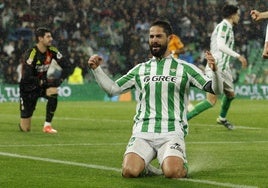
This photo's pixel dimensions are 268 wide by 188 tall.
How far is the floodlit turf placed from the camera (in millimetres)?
8695

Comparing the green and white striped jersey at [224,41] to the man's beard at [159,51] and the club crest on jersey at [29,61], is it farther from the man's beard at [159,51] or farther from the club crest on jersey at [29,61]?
the man's beard at [159,51]

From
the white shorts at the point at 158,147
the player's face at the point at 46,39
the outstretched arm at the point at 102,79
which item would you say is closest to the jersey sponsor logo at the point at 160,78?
the outstretched arm at the point at 102,79

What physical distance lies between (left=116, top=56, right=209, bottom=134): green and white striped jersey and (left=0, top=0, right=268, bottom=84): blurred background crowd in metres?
23.1

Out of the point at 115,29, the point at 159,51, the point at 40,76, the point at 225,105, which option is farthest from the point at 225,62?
the point at 115,29

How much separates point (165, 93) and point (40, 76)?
7.21 meters

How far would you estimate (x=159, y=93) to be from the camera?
9.49 m

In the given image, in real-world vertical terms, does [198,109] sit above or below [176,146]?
below

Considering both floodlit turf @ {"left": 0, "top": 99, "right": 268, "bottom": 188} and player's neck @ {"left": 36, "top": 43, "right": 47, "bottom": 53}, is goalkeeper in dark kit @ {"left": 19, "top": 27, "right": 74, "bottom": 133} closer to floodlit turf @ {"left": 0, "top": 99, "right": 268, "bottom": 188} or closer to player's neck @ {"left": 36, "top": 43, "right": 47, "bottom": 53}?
player's neck @ {"left": 36, "top": 43, "right": 47, "bottom": 53}

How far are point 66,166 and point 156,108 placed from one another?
1.38 m

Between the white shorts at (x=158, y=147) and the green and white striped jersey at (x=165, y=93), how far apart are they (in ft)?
0.35

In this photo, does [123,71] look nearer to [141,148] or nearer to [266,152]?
[266,152]

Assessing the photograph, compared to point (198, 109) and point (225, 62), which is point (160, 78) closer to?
point (198, 109)

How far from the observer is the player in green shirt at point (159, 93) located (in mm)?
9148

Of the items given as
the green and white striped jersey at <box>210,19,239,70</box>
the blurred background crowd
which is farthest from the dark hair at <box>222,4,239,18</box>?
the blurred background crowd
